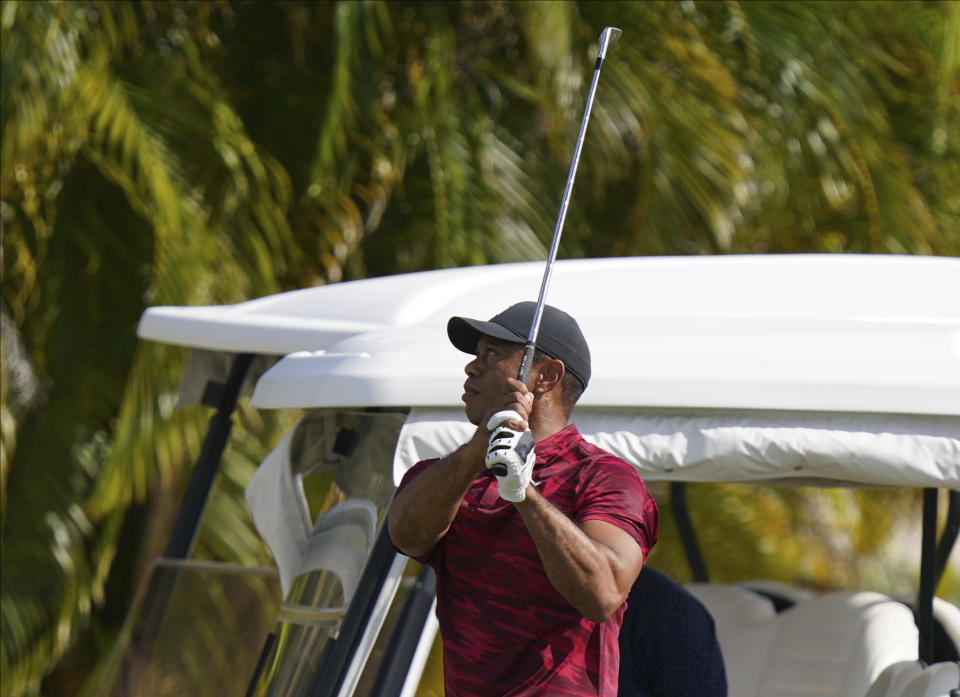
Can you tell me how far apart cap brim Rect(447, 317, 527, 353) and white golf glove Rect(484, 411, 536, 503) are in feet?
0.85

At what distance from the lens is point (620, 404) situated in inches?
98.3

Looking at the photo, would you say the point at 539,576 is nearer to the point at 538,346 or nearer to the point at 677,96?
the point at 538,346

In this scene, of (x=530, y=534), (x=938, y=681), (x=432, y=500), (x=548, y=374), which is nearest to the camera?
(x=530, y=534)

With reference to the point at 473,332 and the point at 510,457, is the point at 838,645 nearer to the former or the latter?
the point at 473,332

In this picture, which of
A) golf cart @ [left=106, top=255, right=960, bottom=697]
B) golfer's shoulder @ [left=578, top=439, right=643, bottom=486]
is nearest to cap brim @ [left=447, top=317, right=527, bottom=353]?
golfer's shoulder @ [left=578, top=439, right=643, bottom=486]

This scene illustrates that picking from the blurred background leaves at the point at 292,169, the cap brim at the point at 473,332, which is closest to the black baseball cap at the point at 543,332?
the cap brim at the point at 473,332

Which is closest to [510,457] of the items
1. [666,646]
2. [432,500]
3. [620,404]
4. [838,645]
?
[432,500]

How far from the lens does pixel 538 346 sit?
199 cm

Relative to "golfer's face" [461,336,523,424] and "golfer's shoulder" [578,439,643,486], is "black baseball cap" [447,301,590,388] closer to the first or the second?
"golfer's face" [461,336,523,424]

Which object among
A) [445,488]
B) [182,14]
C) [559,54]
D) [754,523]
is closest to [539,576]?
[445,488]

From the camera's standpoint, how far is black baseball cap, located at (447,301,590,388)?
1.97m

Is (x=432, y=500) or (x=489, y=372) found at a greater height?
(x=489, y=372)

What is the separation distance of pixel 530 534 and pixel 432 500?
0.18 m

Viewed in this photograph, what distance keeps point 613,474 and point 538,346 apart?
225mm
